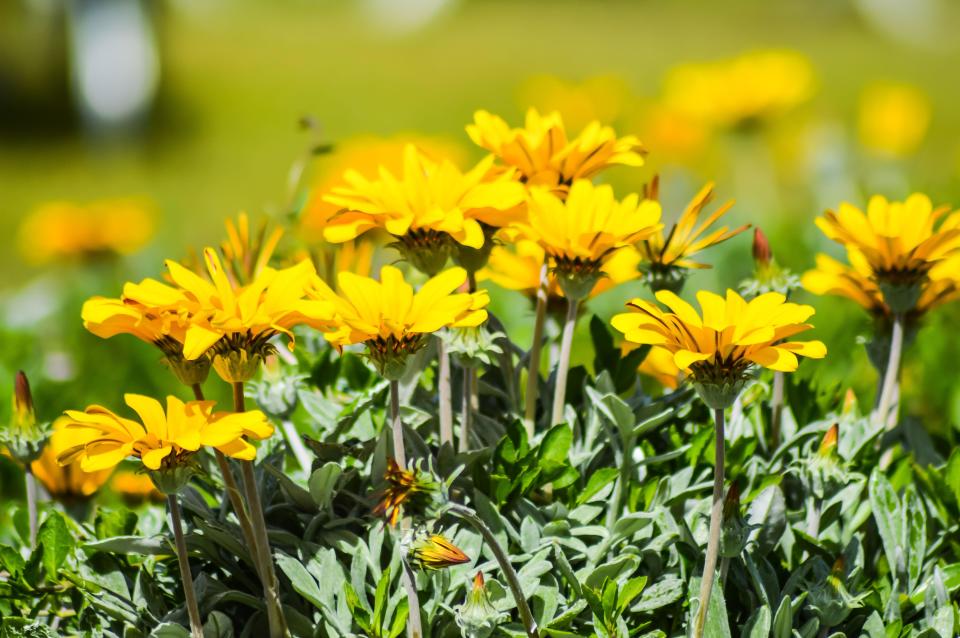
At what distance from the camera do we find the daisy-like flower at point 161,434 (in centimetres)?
87

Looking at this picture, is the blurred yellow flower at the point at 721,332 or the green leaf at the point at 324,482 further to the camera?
the green leaf at the point at 324,482

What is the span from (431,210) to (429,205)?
2cm

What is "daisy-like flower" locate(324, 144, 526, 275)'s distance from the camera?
38.7 inches

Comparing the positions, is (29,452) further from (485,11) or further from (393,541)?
A: (485,11)

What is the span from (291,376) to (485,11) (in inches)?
463

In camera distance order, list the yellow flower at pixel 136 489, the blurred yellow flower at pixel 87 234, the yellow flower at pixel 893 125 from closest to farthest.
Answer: the yellow flower at pixel 136 489 < the blurred yellow flower at pixel 87 234 < the yellow flower at pixel 893 125

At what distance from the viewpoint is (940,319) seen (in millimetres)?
2023

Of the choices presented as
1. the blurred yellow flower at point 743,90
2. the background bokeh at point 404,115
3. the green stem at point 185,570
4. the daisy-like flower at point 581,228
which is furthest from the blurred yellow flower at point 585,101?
the green stem at point 185,570

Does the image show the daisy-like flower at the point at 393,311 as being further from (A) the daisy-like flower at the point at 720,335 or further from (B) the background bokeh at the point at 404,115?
(B) the background bokeh at the point at 404,115

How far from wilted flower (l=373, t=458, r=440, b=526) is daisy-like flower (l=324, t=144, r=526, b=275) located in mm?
187

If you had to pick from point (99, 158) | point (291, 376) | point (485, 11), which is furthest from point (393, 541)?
point (485, 11)

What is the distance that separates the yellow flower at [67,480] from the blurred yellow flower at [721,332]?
656mm

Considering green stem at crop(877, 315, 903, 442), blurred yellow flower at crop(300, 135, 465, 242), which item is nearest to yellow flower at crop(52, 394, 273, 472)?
green stem at crop(877, 315, 903, 442)

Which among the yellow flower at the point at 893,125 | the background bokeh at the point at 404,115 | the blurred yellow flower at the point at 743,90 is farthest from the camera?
the yellow flower at the point at 893,125
